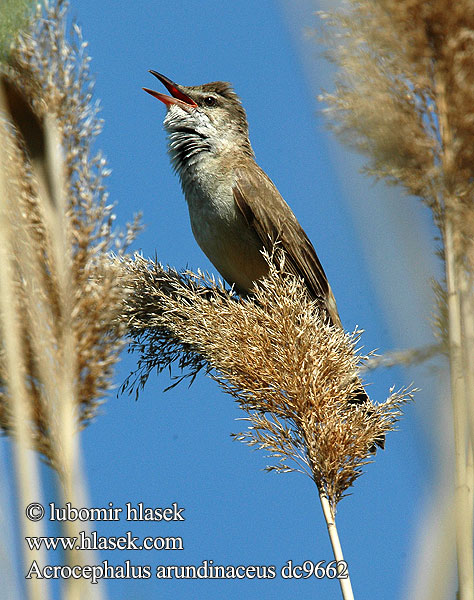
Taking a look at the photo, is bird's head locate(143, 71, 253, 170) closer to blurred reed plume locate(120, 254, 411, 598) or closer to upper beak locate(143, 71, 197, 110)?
upper beak locate(143, 71, 197, 110)

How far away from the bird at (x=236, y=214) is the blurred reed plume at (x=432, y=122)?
333 cm

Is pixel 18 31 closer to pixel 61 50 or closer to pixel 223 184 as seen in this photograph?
pixel 61 50

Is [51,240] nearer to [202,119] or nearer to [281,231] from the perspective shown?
[281,231]

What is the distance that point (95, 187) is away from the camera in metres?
1.54

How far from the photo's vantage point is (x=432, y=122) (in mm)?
1528

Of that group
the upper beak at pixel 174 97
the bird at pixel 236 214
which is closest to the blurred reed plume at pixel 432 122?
the bird at pixel 236 214

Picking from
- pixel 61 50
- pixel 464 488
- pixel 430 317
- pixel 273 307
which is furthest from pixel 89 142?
pixel 273 307

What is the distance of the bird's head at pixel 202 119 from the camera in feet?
17.9

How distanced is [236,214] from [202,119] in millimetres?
1012

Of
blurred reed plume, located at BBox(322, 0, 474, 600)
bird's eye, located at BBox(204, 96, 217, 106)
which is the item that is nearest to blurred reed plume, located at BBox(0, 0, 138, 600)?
blurred reed plume, located at BBox(322, 0, 474, 600)

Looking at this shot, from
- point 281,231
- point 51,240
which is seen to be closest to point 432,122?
point 51,240

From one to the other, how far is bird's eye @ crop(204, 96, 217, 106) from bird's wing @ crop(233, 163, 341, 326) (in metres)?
0.85

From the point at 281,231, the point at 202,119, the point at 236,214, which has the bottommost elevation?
the point at 281,231

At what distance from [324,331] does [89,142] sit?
1299mm
